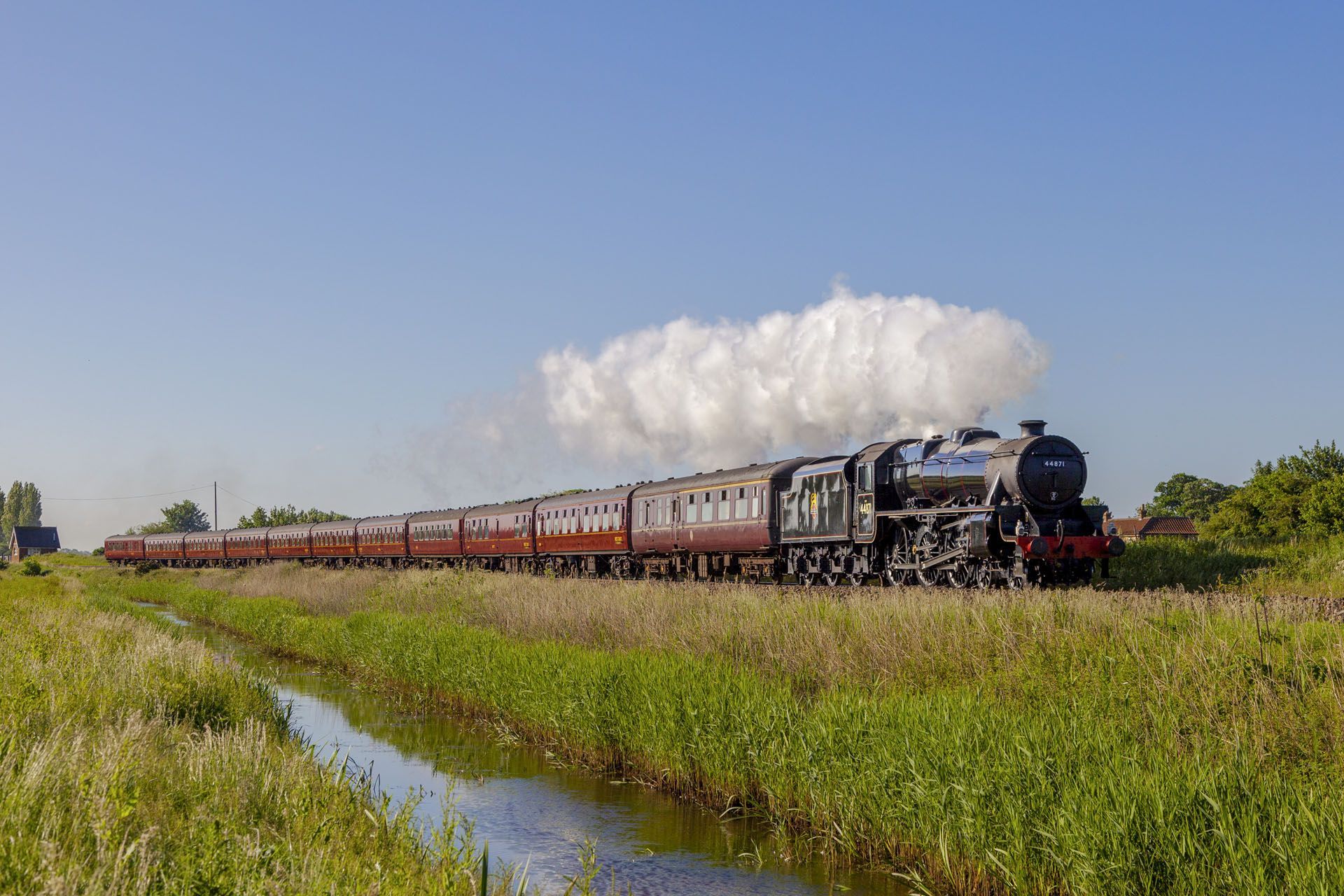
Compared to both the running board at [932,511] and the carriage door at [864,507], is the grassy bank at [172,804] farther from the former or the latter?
the carriage door at [864,507]

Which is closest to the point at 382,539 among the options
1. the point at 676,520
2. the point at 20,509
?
the point at 676,520

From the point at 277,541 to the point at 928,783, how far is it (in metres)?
70.3

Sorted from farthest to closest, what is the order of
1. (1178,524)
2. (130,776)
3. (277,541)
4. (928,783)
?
(1178,524), (277,541), (928,783), (130,776)

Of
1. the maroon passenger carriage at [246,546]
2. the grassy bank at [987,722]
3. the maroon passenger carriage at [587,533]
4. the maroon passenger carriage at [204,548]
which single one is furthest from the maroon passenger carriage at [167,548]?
the grassy bank at [987,722]

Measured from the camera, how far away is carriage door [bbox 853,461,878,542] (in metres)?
25.6

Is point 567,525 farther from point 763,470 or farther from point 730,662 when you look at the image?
point 730,662

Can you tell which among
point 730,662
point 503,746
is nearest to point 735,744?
point 730,662

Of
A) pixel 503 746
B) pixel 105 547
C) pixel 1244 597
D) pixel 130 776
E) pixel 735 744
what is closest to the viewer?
pixel 130 776

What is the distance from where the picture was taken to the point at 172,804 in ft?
27.7

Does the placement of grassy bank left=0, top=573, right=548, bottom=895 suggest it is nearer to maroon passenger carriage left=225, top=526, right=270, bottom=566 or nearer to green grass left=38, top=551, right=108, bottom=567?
maroon passenger carriage left=225, top=526, right=270, bottom=566

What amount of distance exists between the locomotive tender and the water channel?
9.52m

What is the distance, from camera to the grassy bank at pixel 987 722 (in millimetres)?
7516

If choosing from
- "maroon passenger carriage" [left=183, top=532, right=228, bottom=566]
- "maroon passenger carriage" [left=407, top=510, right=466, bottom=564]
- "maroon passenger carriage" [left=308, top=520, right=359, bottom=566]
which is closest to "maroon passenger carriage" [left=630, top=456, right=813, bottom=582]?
"maroon passenger carriage" [left=407, top=510, right=466, bottom=564]

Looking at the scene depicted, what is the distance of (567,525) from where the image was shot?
43.2m
